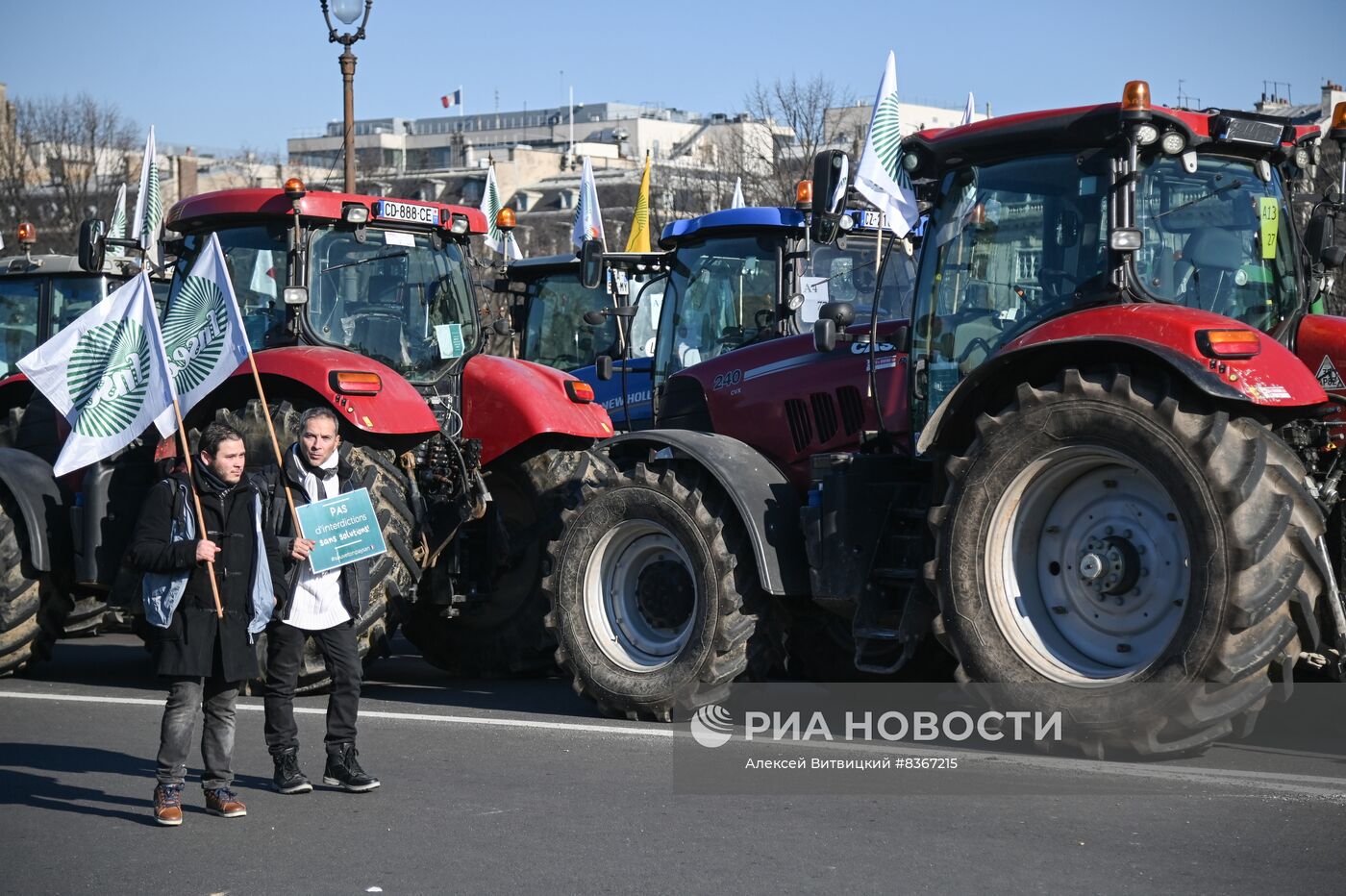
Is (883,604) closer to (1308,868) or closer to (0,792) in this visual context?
(1308,868)

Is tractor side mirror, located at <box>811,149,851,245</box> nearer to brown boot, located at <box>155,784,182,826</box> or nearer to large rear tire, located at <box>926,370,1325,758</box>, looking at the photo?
large rear tire, located at <box>926,370,1325,758</box>

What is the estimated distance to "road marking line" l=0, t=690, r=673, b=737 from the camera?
857 cm

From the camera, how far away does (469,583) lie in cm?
1085

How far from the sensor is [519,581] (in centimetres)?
1098

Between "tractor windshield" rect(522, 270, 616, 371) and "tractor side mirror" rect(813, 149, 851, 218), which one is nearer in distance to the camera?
"tractor side mirror" rect(813, 149, 851, 218)

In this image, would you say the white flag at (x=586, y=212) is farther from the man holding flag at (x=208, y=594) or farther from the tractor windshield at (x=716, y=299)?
the man holding flag at (x=208, y=594)

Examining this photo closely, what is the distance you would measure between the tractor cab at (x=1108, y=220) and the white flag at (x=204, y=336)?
138 inches

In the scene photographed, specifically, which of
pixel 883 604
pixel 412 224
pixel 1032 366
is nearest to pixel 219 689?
pixel 883 604

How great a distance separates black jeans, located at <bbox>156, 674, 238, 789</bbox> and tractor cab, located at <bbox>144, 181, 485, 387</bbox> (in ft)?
13.2

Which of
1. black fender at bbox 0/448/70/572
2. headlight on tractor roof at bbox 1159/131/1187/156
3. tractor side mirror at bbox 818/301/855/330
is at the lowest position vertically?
black fender at bbox 0/448/70/572

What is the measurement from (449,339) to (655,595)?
3.10 metres

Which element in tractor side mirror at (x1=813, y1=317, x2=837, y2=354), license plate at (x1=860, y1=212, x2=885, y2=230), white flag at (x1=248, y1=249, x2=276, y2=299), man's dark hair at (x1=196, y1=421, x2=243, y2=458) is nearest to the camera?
man's dark hair at (x1=196, y1=421, x2=243, y2=458)

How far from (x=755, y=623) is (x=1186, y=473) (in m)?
2.55

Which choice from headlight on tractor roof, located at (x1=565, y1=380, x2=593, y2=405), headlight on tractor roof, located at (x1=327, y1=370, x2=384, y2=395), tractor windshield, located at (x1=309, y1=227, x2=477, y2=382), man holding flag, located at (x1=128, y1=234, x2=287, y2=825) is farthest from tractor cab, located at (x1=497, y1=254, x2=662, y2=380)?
man holding flag, located at (x1=128, y1=234, x2=287, y2=825)
